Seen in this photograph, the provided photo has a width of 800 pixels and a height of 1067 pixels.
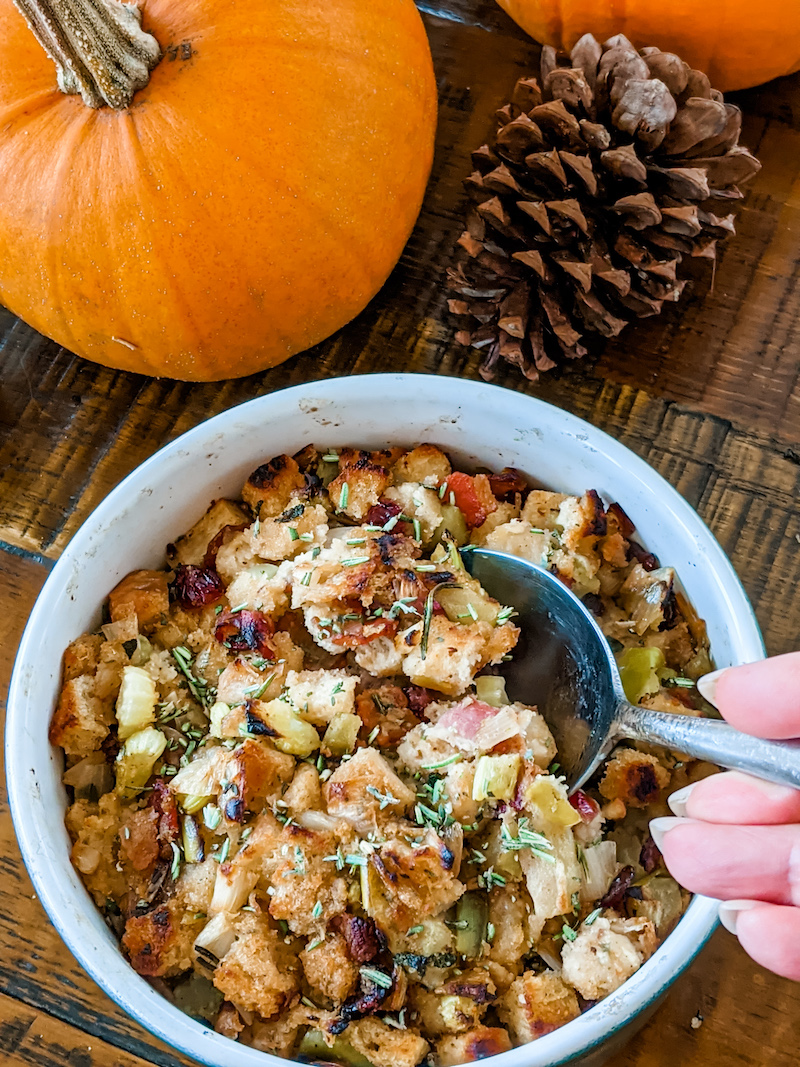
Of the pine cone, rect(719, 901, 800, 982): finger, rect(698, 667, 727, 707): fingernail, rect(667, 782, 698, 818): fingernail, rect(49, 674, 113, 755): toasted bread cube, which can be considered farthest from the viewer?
the pine cone

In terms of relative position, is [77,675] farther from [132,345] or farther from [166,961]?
[132,345]

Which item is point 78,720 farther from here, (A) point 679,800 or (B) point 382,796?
(A) point 679,800

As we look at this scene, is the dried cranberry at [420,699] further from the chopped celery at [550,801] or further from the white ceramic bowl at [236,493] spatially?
the white ceramic bowl at [236,493]

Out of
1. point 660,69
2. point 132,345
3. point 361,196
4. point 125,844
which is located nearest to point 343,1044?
point 125,844

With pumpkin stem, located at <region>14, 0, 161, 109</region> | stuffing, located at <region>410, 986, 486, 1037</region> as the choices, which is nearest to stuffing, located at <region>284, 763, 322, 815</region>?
stuffing, located at <region>410, 986, 486, 1037</region>

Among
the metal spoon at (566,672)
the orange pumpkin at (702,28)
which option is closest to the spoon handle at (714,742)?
the metal spoon at (566,672)

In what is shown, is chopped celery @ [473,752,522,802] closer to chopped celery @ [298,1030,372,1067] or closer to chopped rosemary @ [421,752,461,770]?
chopped rosemary @ [421,752,461,770]
